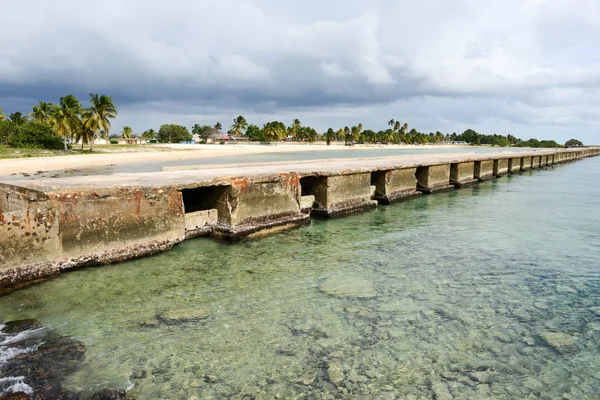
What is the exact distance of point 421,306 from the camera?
5102mm

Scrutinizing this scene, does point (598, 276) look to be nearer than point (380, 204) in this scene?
Yes

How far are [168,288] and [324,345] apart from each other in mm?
2552

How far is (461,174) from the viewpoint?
20.9m

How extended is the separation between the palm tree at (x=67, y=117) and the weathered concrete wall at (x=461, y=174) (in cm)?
4663

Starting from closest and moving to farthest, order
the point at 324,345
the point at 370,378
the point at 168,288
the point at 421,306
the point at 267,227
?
the point at 370,378 < the point at 324,345 < the point at 421,306 < the point at 168,288 < the point at 267,227

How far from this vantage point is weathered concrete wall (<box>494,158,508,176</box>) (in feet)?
89.7

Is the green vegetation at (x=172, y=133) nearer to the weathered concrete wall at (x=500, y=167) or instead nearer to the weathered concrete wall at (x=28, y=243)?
the weathered concrete wall at (x=500, y=167)

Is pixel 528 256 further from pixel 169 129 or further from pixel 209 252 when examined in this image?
pixel 169 129

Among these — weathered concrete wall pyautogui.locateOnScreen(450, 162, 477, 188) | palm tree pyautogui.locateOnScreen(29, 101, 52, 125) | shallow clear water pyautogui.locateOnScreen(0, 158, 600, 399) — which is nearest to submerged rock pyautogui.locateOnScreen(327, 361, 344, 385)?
shallow clear water pyautogui.locateOnScreen(0, 158, 600, 399)

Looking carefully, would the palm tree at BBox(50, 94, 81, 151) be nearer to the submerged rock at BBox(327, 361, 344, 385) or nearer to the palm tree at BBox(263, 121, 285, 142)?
the submerged rock at BBox(327, 361, 344, 385)

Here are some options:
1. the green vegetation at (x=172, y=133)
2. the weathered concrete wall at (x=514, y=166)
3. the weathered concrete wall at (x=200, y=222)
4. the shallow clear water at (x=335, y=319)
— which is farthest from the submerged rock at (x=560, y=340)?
the green vegetation at (x=172, y=133)

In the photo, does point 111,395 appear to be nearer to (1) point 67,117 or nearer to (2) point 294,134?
(1) point 67,117

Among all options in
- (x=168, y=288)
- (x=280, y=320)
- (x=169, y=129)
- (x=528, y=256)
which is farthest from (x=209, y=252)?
(x=169, y=129)

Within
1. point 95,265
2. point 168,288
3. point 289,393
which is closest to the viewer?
point 289,393
